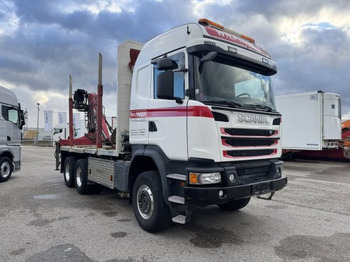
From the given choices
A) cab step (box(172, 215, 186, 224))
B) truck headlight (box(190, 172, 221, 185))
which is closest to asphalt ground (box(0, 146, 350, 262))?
cab step (box(172, 215, 186, 224))

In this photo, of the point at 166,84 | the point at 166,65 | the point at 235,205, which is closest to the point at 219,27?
the point at 166,65

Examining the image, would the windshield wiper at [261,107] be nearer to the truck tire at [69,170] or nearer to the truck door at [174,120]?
the truck door at [174,120]

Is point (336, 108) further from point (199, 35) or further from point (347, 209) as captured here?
point (199, 35)

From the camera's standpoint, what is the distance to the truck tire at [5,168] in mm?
9979

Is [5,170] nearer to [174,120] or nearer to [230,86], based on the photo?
[174,120]

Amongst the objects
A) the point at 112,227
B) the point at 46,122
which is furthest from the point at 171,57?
the point at 46,122

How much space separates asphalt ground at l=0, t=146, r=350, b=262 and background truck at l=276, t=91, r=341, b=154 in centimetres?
654

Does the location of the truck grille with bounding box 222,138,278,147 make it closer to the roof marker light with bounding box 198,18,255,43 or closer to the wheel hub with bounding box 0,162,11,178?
Result: the roof marker light with bounding box 198,18,255,43

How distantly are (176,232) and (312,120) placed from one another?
11.1 metres

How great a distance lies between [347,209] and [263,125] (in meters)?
3.43

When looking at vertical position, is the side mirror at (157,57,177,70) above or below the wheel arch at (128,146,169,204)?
above

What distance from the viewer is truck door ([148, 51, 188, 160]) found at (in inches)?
158

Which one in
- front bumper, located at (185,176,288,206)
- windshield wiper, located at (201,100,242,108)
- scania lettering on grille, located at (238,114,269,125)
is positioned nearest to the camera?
front bumper, located at (185,176,288,206)

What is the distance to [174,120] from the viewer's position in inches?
164
